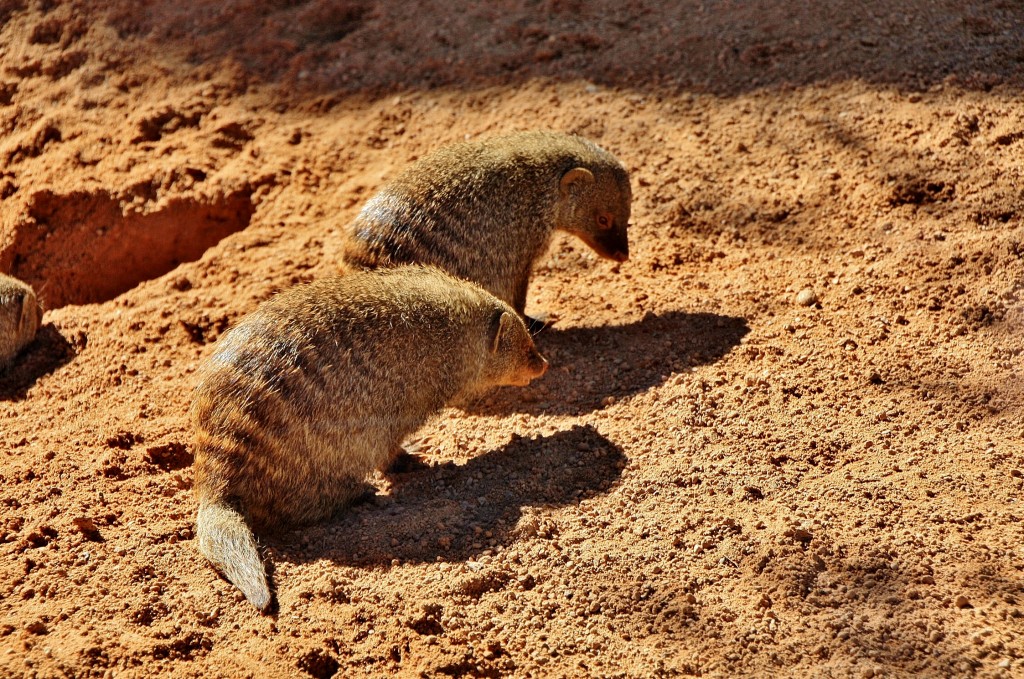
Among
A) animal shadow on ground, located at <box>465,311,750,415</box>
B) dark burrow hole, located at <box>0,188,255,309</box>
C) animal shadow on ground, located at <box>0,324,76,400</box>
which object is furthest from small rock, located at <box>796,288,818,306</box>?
animal shadow on ground, located at <box>0,324,76,400</box>

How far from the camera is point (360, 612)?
8.70ft

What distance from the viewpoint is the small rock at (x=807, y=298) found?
3752 mm

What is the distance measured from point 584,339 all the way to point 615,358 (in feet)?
0.71

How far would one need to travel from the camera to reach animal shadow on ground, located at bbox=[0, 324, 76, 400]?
4.08 meters

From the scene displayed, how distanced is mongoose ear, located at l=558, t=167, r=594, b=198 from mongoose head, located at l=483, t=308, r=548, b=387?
777mm

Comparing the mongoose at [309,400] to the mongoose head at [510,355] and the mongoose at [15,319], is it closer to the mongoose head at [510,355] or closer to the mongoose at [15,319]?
the mongoose head at [510,355]

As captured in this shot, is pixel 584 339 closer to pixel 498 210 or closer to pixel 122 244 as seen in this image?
pixel 498 210

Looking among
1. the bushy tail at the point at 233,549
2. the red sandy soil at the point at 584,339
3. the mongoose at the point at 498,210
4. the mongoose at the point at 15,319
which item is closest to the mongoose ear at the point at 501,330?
the red sandy soil at the point at 584,339

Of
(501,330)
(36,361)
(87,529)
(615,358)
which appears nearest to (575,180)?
(615,358)

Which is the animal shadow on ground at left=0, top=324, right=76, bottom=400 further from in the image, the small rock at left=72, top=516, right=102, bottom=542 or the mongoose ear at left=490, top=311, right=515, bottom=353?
the mongoose ear at left=490, top=311, right=515, bottom=353

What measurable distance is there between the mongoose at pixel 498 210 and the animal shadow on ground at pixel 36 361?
1423 mm

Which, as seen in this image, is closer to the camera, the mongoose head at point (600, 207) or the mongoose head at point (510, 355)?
the mongoose head at point (510, 355)

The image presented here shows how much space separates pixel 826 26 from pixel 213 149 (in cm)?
322

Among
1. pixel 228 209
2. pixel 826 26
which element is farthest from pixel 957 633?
pixel 228 209
